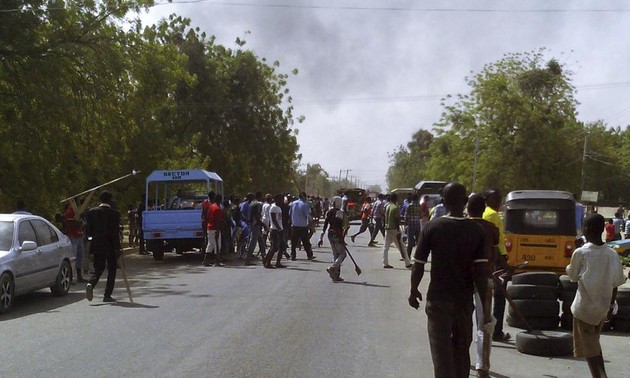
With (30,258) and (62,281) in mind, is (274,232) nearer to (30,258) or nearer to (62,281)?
(62,281)

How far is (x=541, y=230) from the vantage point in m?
15.6

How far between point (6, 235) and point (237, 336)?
5013 mm

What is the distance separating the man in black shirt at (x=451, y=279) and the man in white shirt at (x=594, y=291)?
1.48 metres

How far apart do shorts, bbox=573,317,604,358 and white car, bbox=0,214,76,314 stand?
8.29 meters

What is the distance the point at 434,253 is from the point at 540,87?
4610 centimetres

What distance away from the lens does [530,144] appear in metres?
47.7

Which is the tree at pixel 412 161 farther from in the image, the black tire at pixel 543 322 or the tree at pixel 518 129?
the black tire at pixel 543 322

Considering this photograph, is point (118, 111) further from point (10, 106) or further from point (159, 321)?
point (159, 321)

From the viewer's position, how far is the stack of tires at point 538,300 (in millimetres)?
9898

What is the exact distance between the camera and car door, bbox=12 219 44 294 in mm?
11945

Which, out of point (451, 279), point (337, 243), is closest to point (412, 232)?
point (337, 243)

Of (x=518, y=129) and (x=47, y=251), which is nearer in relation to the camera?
(x=47, y=251)

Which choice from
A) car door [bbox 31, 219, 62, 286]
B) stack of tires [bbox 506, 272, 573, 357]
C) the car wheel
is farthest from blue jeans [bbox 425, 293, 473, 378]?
car door [bbox 31, 219, 62, 286]

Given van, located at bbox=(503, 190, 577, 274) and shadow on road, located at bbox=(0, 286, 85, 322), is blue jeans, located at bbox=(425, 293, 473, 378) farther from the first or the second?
van, located at bbox=(503, 190, 577, 274)
